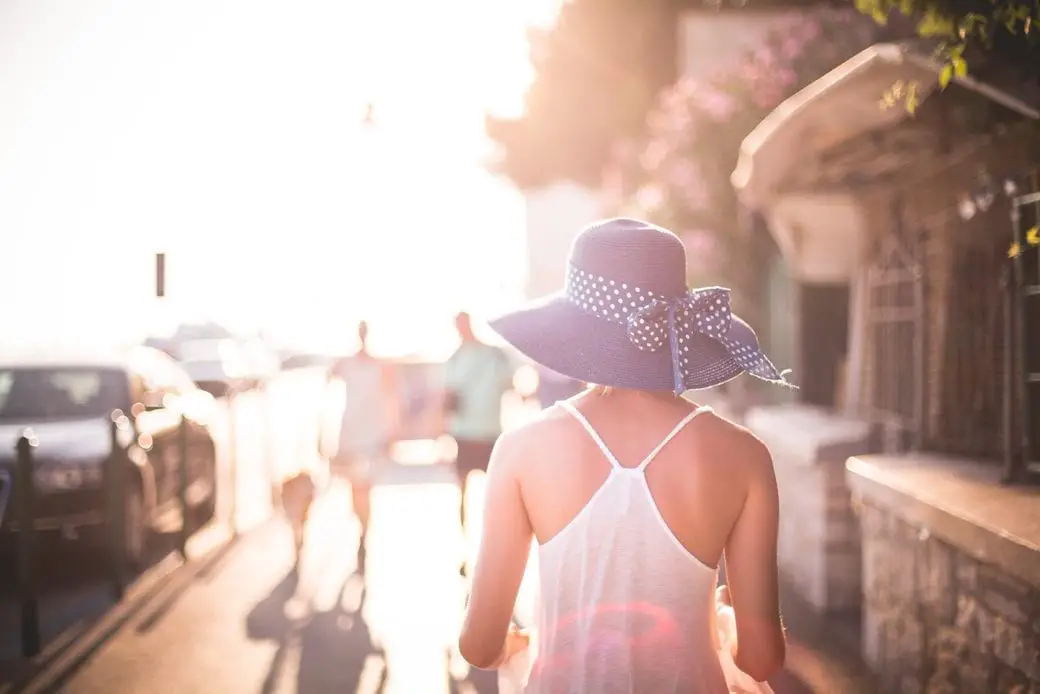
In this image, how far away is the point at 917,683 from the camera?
205 inches

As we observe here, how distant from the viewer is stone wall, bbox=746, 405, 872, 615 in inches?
291

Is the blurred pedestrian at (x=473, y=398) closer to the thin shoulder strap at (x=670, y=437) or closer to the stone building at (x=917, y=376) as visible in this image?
the stone building at (x=917, y=376)

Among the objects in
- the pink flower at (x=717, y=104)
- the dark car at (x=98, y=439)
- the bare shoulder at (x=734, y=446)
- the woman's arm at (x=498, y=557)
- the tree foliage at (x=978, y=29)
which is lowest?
the dark car at (x=98, y=439)

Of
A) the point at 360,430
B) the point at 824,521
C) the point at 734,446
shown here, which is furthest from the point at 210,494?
the point at 734,446

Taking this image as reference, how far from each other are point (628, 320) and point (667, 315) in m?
0.08

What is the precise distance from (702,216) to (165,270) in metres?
7.79

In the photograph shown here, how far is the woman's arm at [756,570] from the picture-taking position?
2.12 m

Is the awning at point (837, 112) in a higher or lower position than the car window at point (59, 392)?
higher

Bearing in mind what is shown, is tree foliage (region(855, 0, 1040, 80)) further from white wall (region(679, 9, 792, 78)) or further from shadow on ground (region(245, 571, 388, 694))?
white wall (region(679, 9, 792, 78))

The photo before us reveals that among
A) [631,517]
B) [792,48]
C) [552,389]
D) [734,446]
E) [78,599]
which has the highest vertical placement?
[792,48]

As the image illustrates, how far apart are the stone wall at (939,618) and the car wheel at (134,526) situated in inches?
218

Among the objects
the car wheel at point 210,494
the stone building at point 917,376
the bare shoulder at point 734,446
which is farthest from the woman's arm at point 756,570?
the car wheel at point 210,494

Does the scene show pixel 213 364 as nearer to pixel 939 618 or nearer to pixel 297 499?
pixel 297 499

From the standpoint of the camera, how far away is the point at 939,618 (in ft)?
16.0
